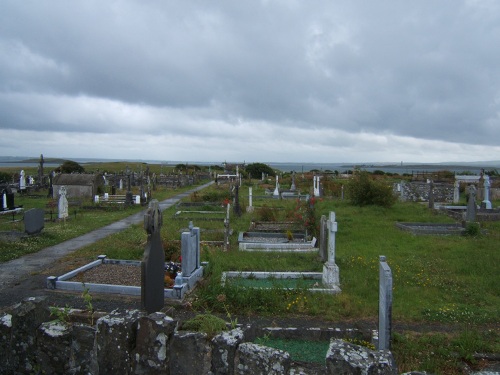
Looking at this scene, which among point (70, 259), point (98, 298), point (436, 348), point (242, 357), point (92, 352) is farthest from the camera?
point (70, 259)

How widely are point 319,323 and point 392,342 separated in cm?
139

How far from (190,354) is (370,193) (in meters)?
22.8

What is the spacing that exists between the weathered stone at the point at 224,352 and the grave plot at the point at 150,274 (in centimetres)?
413

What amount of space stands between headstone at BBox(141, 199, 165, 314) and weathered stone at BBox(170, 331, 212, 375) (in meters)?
4.03

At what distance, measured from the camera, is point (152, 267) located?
22.7ft

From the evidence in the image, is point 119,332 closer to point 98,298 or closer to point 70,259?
point 98,298

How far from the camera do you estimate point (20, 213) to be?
20.7 metres

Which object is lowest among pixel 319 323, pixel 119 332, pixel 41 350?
pixel 319 323

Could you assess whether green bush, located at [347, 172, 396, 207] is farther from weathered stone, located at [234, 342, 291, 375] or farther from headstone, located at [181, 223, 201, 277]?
weathered stone, located at [234, 342, 291, 375]

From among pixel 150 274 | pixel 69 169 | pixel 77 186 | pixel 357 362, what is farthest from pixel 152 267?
pixel 69 169

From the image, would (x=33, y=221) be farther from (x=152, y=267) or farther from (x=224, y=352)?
(x=224, y=352)

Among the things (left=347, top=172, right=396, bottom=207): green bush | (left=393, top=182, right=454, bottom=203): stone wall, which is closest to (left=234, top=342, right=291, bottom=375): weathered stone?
(left=347, top=172, right=396, bottom=207): green bush

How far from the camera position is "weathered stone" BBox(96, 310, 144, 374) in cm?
285

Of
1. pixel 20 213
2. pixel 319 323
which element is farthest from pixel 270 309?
pixel 20 213
